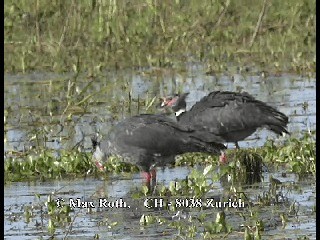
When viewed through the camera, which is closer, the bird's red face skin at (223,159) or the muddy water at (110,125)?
the muddy water at (110,125)

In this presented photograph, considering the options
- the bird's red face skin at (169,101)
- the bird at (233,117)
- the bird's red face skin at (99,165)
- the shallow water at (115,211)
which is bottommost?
the shallow water at (115,211)

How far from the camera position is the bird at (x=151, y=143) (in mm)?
8648

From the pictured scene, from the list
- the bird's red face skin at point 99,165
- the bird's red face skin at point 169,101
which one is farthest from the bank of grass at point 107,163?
the bird's red face skin at point 169,101

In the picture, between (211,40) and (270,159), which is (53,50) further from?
(270,159)

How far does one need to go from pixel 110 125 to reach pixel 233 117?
5.00 feet

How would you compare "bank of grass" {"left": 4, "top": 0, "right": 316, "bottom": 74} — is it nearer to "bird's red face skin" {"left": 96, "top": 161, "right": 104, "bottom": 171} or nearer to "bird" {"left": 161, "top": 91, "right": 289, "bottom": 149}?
"bird" {"left": 161, "top": 91, "right": 289, "bottom": 149}

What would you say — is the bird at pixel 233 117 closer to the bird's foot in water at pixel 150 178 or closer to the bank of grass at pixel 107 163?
the bank of grass at pixel 107 163

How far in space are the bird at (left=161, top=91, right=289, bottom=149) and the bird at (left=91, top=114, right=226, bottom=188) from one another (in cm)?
67

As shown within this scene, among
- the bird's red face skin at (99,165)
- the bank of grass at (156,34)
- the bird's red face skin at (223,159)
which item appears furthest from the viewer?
the bank of grass at (156,34)

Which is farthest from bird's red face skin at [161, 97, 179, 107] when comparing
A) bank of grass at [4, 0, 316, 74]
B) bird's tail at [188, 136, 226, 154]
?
bank of grass at [4, 0, 316, 74]

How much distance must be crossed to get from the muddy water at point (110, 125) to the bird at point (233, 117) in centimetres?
42

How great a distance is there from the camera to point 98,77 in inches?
508

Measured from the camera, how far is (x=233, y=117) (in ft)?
31.5

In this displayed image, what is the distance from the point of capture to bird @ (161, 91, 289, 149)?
9.49 m
